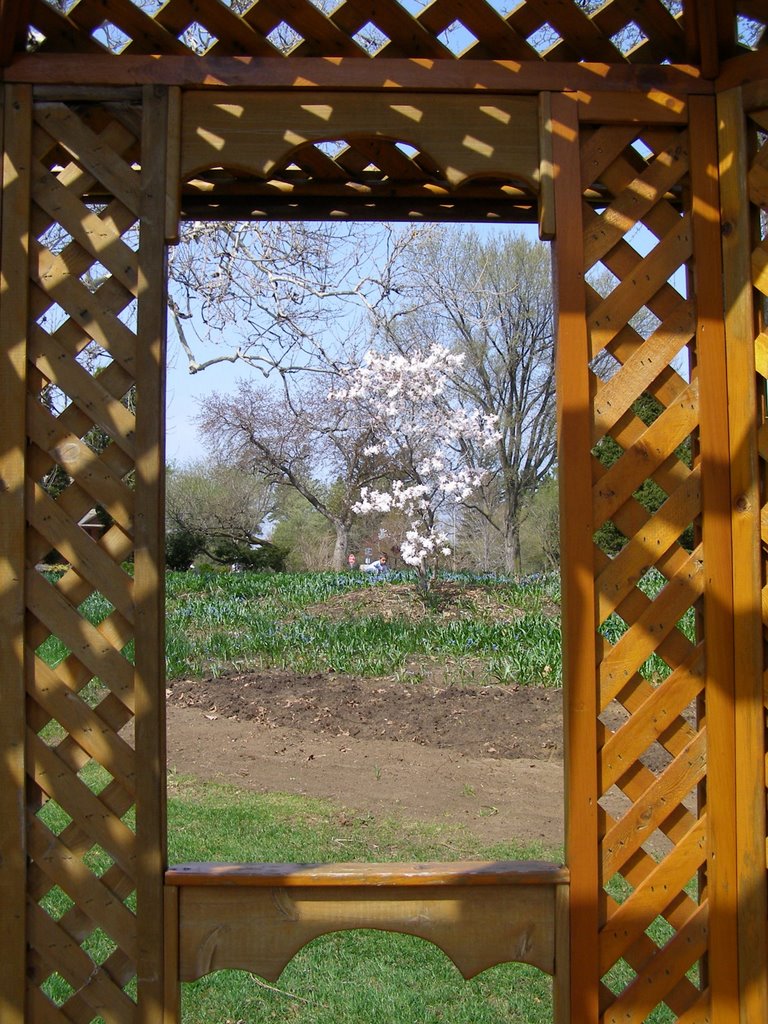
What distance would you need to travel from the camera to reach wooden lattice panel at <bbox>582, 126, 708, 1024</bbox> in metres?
2.35

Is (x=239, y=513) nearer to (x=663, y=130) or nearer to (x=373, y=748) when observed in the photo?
(x=373, y=748)

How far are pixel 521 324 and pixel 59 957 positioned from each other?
1758 centimetres

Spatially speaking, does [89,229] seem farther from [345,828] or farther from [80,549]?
[345,828]

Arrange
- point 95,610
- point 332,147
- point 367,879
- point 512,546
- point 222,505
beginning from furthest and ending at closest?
point 222,505 < point 512,546 < point 95,610 < point 332,147 < point 367,879

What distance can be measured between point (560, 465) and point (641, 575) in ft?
1.16

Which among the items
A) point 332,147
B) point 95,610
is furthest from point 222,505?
point 332,147

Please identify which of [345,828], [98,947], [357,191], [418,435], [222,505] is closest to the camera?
[357,191]

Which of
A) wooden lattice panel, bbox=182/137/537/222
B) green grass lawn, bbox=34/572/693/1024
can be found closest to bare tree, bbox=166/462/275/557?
green grass lawn, bbox=34/572/693/1024

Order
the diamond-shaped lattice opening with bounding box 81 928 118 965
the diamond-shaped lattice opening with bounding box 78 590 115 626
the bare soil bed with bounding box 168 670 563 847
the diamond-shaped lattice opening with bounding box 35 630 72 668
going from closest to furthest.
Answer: the diamond-shaped lattice opening with bounding box 81 928 118 965, the bare soil bed with bounding box 168 670 563 847, the diamond-shaped lattice opening with bounding box 35 630 72 668, the diamond-shaped lattice opening with bounding box 78 590 115 626

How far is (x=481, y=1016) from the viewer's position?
10.2 feet

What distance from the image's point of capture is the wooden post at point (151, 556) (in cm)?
231

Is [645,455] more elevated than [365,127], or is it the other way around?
[365,127]

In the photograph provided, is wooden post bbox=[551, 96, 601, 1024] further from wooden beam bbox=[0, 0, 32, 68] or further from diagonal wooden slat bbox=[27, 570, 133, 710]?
wooden beam bbox=[0, 0, 32, 68]

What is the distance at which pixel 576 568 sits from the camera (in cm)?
236
